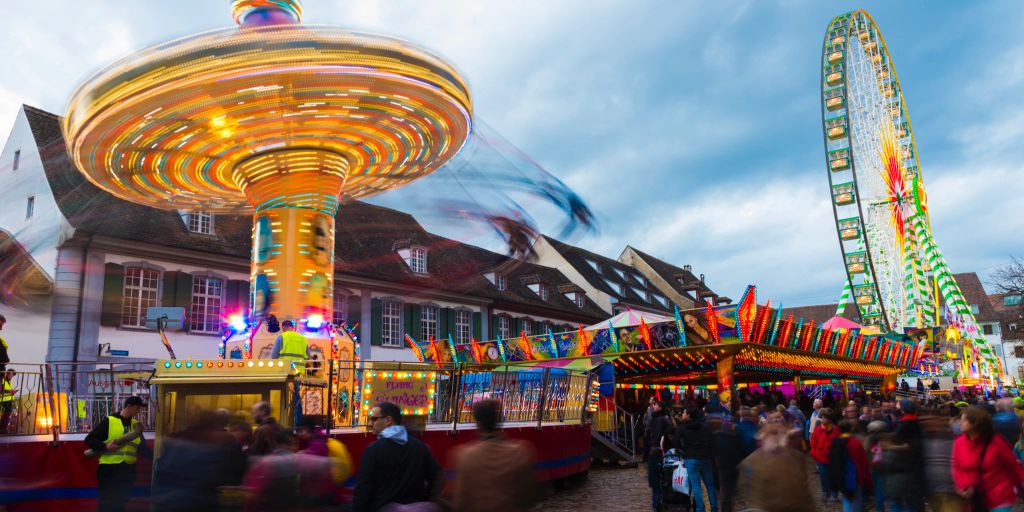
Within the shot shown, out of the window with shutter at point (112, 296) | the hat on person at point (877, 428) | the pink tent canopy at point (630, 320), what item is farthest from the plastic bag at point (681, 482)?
the window with shutter at point (112, 296)

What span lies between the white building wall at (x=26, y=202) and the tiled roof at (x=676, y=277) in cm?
3868

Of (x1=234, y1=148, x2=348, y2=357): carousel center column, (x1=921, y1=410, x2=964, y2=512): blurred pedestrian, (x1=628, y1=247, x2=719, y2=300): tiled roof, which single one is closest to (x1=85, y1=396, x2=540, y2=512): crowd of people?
(x1=921, y1=410, x2=964, y2=512): blurred pedestrian

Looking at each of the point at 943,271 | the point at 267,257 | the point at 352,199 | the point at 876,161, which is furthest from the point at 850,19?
the point at 267,257

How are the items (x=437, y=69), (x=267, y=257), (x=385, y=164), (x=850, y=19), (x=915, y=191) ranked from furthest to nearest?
(x=915, y=191), (x=850, y=19), (x=385, y=164), (x=267, y=257), (x=437, y=69)

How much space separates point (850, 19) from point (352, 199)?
80.3ft

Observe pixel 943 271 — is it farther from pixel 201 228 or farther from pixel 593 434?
pixel 201 228

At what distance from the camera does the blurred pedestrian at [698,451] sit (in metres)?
9.02

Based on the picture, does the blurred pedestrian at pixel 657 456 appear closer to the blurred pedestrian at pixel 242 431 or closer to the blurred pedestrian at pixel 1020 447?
the blurred pedestrian at pixel 1020 447

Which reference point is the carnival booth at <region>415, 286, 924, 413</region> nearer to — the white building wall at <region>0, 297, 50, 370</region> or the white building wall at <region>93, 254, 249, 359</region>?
the white building wall at <region>93, 254, 249, 359</region>

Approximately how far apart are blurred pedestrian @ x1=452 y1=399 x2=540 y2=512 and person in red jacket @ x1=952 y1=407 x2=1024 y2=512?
12.5ft

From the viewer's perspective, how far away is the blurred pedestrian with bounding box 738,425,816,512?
481cm

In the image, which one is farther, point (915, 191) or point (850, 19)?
point (915, 191)

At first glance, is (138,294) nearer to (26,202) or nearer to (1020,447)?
(26,202)

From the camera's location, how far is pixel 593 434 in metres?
18.0
